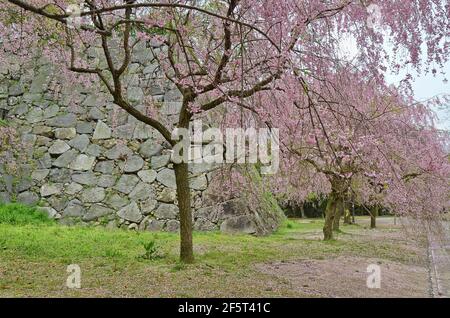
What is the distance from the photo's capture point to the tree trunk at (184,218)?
5641 millimetres

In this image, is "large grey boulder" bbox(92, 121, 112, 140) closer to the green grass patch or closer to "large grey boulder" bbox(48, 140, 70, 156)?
"large grey boulder" bbox(48, 140, 70, 156)

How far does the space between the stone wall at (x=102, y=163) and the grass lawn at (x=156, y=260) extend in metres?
0.50

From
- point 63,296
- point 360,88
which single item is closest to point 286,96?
point 360,88

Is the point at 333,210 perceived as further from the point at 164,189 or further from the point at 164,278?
the point at 164,278

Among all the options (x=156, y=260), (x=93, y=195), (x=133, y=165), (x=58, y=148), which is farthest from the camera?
(x=58, y=148)

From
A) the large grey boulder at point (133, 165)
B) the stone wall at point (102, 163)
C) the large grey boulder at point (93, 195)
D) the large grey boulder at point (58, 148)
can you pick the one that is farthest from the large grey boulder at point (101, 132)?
the large grey boulder at point (93, 195)

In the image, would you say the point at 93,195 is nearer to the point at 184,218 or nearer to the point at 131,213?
the point at 131,213

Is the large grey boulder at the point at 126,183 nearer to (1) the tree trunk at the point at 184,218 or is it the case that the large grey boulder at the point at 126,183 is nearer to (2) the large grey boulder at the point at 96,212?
(2) the large grey boulder at the point at 96,212

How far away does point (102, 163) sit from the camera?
9602 millimetres

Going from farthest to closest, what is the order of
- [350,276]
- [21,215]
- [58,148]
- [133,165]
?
1. [58,148]
2. [133,165]
3. [21,215]
4. [350,276]

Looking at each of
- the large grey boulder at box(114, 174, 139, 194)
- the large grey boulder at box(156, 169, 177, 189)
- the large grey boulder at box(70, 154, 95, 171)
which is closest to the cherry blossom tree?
the large grey boulder at box(156, 169, 177, 189)

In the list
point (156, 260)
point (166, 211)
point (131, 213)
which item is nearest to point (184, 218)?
point (156, 260)

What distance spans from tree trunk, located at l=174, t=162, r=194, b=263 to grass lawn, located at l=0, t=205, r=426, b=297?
18 centimetres

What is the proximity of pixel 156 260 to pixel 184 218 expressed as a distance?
63cm
